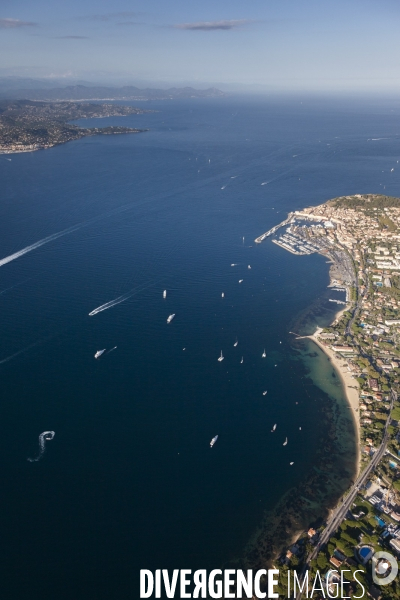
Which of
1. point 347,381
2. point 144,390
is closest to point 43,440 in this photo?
point 144,390

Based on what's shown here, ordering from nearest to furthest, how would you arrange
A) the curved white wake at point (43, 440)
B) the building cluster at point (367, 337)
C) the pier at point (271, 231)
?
1. the building cluster at point (367, 337)
2. the curved white wake at point (43, 440)
3. the pier at point (271, 231)

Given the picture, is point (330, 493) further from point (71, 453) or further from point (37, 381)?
point (37, 381)

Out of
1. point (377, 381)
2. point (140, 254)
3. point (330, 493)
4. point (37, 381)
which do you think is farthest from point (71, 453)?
point (140, 254)

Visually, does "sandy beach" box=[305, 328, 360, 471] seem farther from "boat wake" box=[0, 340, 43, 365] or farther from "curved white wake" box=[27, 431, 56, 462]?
"boat wake" box=[0, 340, 43, 365]

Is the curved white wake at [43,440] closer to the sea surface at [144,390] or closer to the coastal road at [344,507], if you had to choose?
the sea surface at [144,390]

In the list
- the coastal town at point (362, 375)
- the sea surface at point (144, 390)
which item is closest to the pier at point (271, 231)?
the coastal town at point (362, 375)
